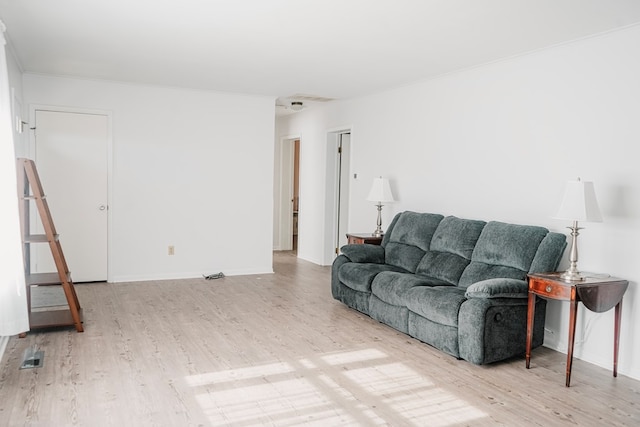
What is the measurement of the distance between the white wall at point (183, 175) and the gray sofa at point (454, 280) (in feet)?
6.72

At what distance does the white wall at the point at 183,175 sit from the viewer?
20.0 feet

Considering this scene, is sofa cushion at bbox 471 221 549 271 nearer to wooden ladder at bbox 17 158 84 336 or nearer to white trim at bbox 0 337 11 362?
wooden ladder at bbox 17 158 84 336

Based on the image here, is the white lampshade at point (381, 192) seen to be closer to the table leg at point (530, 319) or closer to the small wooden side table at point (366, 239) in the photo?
the small wooden side table at point (366, 239)

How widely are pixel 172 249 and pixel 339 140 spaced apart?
2854mm

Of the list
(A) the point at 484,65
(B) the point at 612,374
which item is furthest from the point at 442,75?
(B) the point at 612,374

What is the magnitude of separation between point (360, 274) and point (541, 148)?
1.92 m

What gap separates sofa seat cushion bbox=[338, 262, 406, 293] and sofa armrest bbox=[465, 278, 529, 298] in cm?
116

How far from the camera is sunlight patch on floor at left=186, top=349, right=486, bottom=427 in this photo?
2.80 meters

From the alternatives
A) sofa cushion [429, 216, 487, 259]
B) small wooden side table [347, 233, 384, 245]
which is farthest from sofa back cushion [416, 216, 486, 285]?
small wooden side table [347, 233, 384, 245]

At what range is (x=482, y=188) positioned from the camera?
4770 mm

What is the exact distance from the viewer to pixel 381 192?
582 centimetres

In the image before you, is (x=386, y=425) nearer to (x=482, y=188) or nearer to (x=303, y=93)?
(x=482, y=188)

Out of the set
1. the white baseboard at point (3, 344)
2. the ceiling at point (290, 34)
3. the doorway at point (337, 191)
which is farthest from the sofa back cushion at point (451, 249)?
the white baseboard at point (3, 344)

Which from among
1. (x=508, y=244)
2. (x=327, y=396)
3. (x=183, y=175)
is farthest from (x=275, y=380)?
(x=183, y=175)
